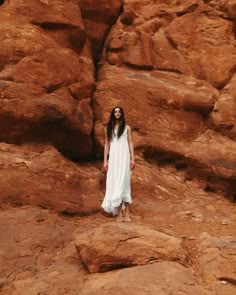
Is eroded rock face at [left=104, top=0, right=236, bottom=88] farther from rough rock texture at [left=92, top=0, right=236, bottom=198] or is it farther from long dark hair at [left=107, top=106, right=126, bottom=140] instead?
long dark hair at [left=107, top=106, right=126, bottom=140]

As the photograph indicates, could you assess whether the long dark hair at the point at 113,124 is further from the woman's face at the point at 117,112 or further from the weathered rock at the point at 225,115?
the weathered rock at the point at 225,115

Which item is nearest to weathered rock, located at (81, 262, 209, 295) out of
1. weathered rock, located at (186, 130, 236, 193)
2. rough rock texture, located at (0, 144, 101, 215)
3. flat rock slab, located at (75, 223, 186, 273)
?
flat rock slab, located at (75, 223, 186, 273)

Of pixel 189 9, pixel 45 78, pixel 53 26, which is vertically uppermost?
pixel 189 9

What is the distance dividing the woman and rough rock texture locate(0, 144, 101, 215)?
1.17 metres

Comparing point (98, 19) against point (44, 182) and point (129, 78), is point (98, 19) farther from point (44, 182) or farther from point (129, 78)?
point (44, 182)

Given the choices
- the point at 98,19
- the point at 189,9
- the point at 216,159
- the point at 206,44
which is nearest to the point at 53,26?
the point at 98,19

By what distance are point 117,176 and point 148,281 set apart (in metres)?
2.69

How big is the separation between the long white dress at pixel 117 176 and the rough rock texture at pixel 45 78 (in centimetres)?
205

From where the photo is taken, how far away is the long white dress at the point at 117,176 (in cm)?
789

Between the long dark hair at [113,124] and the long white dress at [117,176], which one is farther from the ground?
the long dark hair at [113,124]

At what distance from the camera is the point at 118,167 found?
8125 millimetres

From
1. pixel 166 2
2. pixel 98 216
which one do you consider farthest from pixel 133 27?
pixel 98 216

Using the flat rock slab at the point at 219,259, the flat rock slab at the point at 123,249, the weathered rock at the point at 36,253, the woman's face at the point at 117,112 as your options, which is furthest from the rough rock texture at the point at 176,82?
the flat rock slab at the point at 123,249

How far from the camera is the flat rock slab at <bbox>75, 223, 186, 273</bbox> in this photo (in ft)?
20.8
